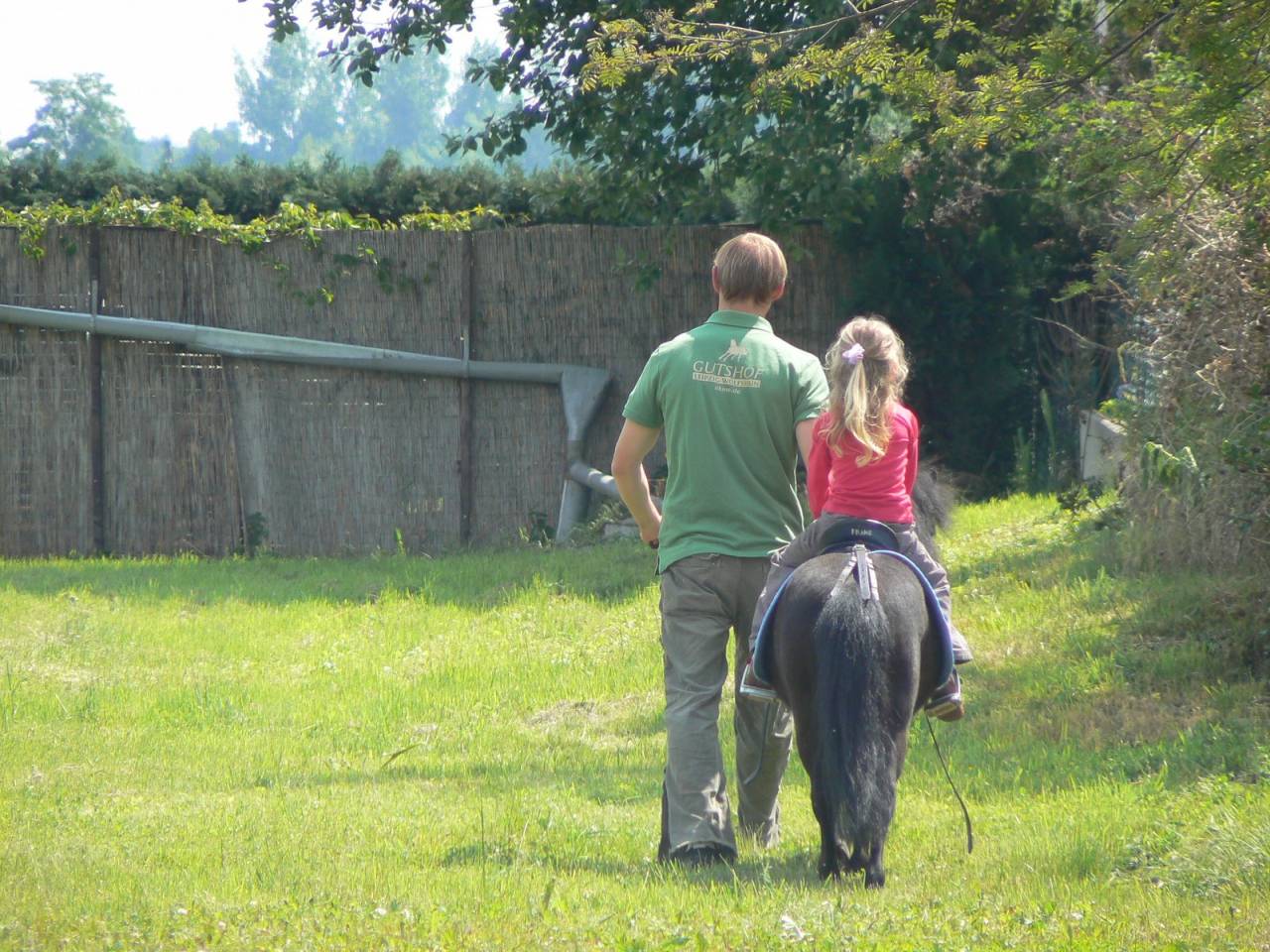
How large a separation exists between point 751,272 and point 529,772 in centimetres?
284

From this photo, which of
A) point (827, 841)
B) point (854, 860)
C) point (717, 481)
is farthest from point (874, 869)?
point (717, 481)

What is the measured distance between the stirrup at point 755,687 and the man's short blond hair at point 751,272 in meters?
1.37

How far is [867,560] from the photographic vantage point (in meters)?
4.82

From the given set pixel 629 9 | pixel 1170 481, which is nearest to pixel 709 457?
pixel 1170 481

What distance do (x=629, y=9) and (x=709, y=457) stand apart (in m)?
7.30

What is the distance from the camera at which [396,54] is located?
12984 mm

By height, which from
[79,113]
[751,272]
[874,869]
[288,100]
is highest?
[288,100]

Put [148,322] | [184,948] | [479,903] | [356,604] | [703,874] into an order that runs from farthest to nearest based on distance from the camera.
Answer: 1. [148,322]
2. [356,604]
3. [703,874]
4. [479,903]
5. [184,948]

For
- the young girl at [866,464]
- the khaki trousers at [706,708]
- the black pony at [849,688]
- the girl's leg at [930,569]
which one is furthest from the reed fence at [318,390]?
the black pony at [849,688]

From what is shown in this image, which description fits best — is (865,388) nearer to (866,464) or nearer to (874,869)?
(866,464)

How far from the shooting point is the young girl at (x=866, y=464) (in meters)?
4.94

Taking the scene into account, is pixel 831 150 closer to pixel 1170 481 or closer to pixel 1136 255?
pixel 1136 255

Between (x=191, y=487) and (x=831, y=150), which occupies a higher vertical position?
(x=831, y=150)

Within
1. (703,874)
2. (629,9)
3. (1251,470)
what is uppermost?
(629,9)
